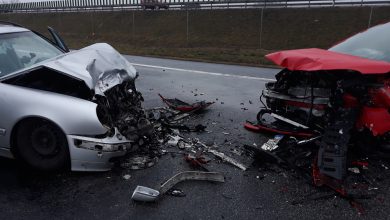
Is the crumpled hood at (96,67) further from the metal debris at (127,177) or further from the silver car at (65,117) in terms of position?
the metal debris at (127,177)

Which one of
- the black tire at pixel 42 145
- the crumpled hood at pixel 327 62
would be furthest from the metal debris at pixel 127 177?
the crumpled hood at pixel 327 62

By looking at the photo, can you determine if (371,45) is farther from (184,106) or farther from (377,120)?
(184,106)

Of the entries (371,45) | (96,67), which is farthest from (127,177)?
(371,45)

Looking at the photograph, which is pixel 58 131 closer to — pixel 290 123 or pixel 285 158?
pixel 285 158

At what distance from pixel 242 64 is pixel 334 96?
369 inches

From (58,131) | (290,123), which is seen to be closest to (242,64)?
(290,123)

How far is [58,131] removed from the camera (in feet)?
12.1

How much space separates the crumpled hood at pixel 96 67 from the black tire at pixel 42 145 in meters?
0.61

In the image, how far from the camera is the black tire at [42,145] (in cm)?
372

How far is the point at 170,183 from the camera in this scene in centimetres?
356

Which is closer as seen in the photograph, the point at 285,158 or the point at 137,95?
the point at 285,158

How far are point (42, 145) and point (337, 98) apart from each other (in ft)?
11.0

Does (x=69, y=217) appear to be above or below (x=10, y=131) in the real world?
below

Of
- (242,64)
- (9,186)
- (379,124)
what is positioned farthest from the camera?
(242,64)
